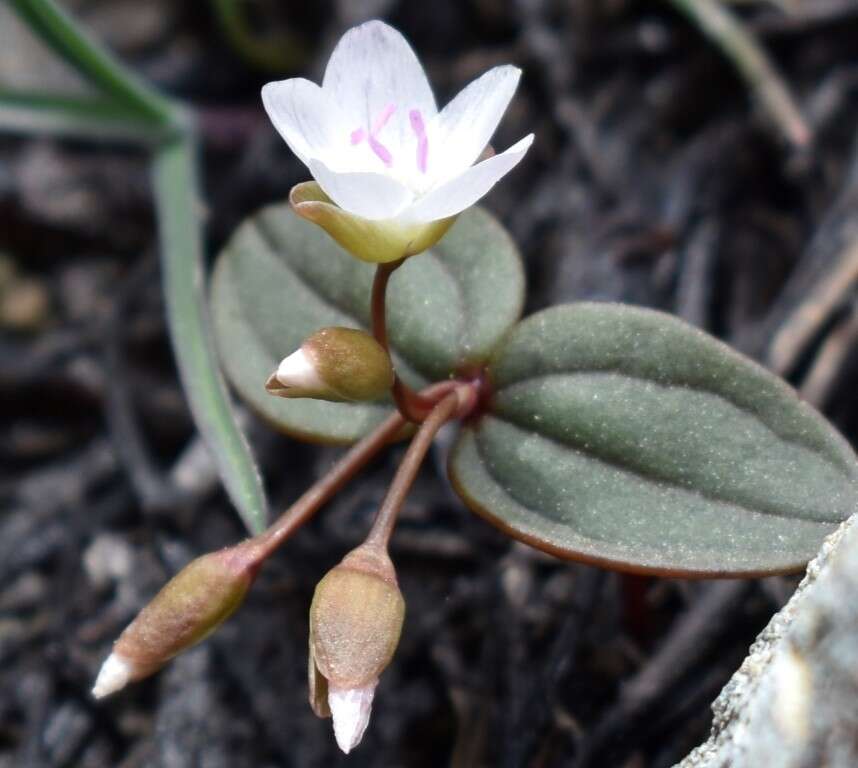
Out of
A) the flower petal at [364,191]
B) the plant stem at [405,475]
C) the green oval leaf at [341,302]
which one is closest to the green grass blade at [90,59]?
the green oval leaf at [341,302]

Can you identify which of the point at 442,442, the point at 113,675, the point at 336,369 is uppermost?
the point at 336,369

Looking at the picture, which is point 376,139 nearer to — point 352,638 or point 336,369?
point 336,369

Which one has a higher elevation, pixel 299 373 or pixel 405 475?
pixel 299 373

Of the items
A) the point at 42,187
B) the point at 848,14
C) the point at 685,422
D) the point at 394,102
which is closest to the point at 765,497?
the point at 685,422

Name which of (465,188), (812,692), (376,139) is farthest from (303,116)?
(812,692)

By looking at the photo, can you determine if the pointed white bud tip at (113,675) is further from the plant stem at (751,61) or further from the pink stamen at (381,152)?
the plant stem at (751,61)

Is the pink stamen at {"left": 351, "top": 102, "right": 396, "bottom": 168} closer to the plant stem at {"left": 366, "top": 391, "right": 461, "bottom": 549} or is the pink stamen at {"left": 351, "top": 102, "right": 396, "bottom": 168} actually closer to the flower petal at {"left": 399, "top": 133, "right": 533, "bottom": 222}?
the flower petal at {"left": 399, "top": 133, "right": 533, "bottom": 222}
